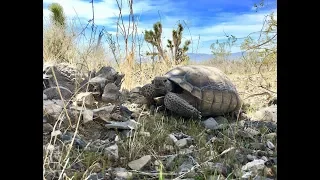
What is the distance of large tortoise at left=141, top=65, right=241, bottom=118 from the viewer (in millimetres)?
3469

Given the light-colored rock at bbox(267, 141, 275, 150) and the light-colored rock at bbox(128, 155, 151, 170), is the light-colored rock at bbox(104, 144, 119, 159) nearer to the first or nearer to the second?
the light-colored rock at bbox(128, 155, 151, 170)

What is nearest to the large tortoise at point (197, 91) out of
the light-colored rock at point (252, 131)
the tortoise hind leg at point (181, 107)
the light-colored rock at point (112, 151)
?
the tortoise hind leg at point (181, 107)

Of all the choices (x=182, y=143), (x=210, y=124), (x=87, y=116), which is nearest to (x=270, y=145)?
(x=182, y=143)

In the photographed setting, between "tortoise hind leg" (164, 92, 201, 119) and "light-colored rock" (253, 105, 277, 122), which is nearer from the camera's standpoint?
"tortoise hind leg" (164, 92, 201, 119)

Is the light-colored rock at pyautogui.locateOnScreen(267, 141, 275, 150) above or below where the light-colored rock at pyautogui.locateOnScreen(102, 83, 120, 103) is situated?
below

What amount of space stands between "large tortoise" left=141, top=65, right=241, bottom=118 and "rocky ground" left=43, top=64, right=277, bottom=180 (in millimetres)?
119

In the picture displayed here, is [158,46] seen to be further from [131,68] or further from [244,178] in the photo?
[244,178]

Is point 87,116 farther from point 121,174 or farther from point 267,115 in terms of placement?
point 267,115

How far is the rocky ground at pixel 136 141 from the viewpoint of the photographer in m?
1.90

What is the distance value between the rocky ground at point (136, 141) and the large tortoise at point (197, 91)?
0.12m

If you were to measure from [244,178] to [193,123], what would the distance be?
1351 millimetres

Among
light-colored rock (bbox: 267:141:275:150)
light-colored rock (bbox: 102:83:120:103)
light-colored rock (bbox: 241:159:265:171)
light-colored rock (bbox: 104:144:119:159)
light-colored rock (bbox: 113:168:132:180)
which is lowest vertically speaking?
light-colored rock (bbox: 267:141:275:150)

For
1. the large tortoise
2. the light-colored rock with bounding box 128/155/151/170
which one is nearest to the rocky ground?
the light-colored rock with bounding box 128/155/151/170

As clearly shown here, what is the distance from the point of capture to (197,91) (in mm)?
3467
